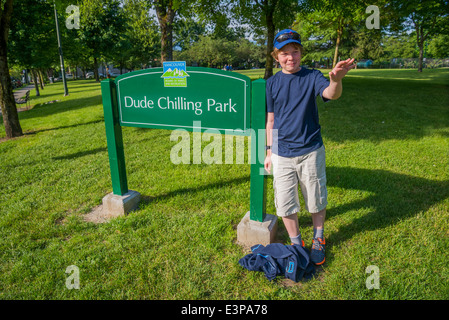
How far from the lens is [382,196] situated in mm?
3676

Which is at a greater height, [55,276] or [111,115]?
[111,115]

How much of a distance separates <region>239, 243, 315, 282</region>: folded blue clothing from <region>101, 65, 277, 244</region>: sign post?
270mm

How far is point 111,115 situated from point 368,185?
3568mm

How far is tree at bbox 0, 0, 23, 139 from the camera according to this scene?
6.91 meters

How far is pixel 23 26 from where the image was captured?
60.6 feet

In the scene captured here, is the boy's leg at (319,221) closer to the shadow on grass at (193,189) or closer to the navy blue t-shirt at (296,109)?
the navy blue t-shirt at (296,109)

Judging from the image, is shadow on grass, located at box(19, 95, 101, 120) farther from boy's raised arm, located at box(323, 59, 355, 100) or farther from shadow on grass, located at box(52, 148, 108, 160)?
boy's raised arm, located at box(323, 59, 355, 100)

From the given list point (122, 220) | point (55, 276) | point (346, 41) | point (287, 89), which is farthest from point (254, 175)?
point (346, 41)

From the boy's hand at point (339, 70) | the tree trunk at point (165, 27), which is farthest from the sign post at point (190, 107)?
the tree trunk at point (165, 27)

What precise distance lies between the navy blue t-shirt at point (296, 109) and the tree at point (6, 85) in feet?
25.7

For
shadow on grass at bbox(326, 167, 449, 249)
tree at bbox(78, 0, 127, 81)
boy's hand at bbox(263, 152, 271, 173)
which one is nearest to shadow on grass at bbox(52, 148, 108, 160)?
boy's hand at bbox(263, 152, 271, 173)

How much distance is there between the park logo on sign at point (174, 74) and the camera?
9.47 ft
